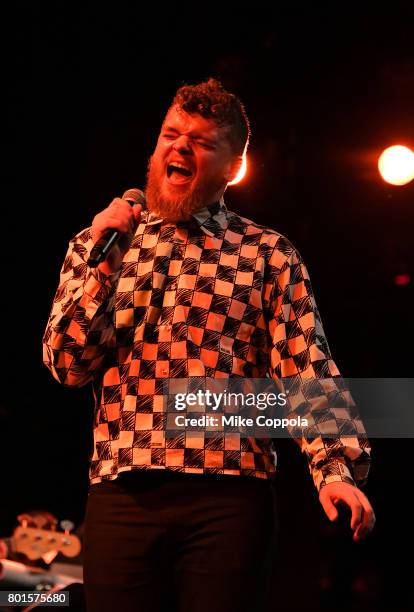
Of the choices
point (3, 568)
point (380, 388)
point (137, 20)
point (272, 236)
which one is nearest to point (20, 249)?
point (137, 20)

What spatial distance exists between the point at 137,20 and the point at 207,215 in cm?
191

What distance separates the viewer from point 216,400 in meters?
1.42

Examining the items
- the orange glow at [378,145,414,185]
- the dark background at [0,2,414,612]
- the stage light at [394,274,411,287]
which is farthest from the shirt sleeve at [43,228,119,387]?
the stage light at [394,274,411,287]

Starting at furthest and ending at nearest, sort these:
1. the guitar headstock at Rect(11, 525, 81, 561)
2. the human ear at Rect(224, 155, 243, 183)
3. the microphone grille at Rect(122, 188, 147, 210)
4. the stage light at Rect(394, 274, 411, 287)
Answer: the stage light at Rect(394, 274, 411, 287), the guitar headstock at Rect(11, 525, 81, 561), the human ear at Rect(224, 155, 243, 183), the microphone grille at Rect(122, 188, 147, 210)

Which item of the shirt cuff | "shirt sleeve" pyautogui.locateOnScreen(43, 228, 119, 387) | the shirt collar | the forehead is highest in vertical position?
the forehead

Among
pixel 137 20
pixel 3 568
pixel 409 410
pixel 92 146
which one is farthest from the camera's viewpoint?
pixel 409 410

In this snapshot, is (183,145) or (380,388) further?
(380,388)

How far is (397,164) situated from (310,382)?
220cm

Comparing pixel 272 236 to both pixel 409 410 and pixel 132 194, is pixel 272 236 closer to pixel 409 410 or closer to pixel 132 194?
pixel 132 194

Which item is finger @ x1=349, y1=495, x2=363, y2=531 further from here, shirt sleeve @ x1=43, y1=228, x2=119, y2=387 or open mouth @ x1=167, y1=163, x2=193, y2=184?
open mouth @ x1=167, y1=163, x2=193, y2=184

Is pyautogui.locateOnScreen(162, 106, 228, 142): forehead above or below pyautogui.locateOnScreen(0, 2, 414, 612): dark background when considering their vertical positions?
below

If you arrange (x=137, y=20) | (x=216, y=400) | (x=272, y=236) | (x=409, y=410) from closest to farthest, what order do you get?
(x=216, y=400), (x=272, y=236), (x=137, y=20), (x=409, y=410)

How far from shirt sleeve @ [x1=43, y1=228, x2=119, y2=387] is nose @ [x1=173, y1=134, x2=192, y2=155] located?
1.18 ft

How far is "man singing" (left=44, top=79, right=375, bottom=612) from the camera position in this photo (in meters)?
1.33
